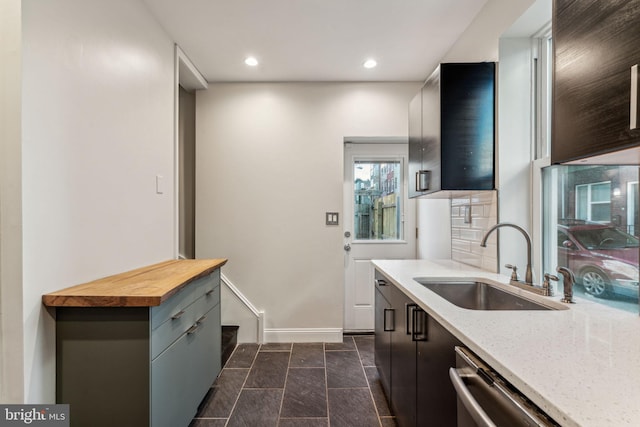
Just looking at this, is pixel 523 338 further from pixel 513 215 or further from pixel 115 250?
pixel 115 250

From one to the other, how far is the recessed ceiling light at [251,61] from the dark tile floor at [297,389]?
8.64ft

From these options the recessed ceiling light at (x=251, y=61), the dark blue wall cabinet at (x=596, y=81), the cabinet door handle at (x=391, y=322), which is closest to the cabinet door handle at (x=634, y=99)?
the dark blue wall cabinet at (x=596, y=81)

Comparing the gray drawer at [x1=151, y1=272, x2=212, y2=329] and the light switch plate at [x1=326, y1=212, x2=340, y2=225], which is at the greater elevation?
the light switch plate at [x1=326, y1=212, x2=340, y2=225]

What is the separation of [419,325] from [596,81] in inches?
41.7

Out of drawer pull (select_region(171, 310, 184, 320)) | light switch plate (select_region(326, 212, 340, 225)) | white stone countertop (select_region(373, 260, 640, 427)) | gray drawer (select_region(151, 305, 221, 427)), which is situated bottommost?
gray drawer (select_region(151, 305, 221, 427))

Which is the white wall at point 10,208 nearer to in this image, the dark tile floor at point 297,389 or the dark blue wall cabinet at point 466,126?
the dark tile floor at point 297,389

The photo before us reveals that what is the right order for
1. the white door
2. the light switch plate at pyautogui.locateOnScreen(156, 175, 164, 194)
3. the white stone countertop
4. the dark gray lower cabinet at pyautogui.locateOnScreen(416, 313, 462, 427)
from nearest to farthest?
the white stone countertop → the dark gray lower cabinet at pyautogui.locateOnScreen(416, 313, 462, 427) → the light switch plate at pyautogui.locateOnScreen(156, 175, 164, 194) → the white door

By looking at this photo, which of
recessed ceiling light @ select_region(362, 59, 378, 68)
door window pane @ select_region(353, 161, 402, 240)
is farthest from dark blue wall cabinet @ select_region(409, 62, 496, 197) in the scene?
door window pane @ select_region(353, 161, 402, 240)

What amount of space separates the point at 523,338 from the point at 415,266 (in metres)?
1.21

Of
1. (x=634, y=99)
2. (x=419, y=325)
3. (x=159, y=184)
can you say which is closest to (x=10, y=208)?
(x=159, y=184)

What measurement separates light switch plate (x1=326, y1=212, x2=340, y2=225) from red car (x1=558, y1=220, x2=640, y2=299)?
180cm

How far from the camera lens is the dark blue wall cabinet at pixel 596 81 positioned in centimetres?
75

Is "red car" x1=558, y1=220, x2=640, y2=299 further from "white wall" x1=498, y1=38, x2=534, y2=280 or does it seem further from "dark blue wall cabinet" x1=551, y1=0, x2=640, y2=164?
"dark blue wall cabinet" x1=551, y1=0, x2=640, y2=164

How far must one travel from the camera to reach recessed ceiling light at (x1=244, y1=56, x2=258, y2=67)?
255 cm
